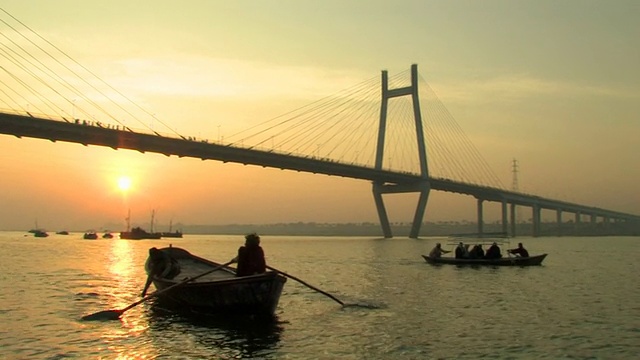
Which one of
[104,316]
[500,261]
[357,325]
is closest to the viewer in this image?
[357,325]

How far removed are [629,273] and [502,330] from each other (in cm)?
2284

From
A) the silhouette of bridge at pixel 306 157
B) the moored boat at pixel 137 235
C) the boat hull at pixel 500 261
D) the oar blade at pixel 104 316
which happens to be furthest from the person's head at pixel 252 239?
the moored boat at pixel 137 235

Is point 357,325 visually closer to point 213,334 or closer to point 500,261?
point 213,334

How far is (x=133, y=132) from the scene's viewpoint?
195 ft

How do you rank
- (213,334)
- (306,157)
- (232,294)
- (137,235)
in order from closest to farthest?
(213,334), (232,294), (306,157), (137,235)

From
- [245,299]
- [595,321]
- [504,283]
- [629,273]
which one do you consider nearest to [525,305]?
[595,321]

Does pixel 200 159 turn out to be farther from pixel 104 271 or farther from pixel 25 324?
pixel 25 324

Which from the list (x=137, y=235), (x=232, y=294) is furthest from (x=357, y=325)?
(x=137, y=235)

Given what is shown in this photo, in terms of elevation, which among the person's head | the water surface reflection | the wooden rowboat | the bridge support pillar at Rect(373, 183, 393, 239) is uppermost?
the bridge support pillar at Rect(373, 183, 393, 239)

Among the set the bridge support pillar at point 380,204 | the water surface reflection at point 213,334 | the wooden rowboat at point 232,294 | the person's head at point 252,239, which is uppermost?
the bridge support pillar at point 380,204

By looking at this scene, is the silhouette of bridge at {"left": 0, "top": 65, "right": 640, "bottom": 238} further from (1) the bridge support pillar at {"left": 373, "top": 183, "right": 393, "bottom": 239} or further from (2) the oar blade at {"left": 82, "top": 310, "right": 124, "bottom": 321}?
(2) the oar blade at {"left": 82, "top": 310, "right": 124, "bottom": 321}

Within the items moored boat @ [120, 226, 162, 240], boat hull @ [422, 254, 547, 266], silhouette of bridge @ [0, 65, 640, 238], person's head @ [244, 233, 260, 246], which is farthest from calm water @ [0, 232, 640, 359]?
moored boat @ [120, 226, 162, 240]

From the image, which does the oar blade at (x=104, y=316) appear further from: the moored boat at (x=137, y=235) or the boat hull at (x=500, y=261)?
the moored boat at (x=137, y=235)

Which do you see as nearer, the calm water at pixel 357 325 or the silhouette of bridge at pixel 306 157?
the calm water at pixel 357 325
